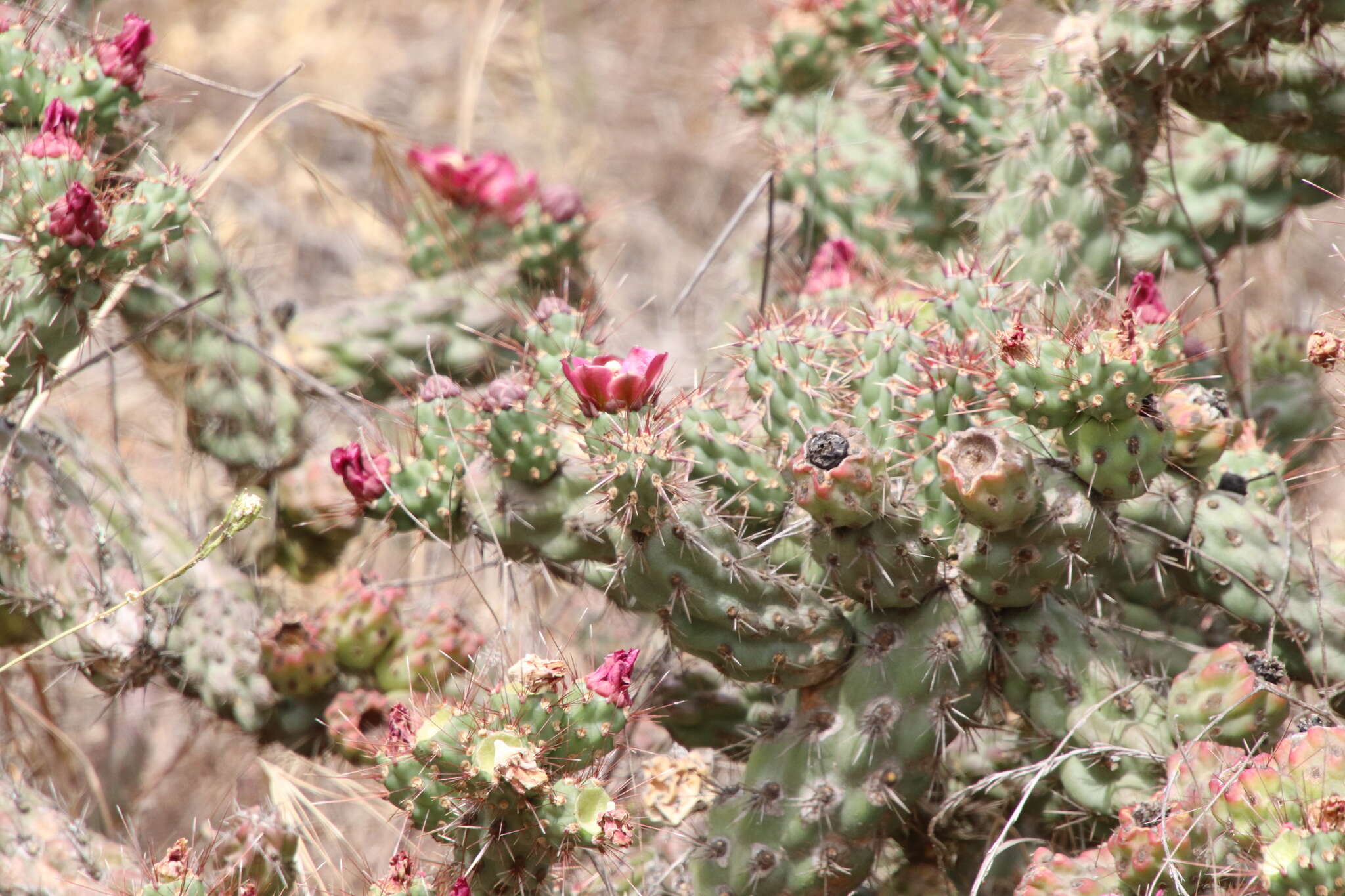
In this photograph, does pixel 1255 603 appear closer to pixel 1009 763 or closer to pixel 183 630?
pixel 1009 763

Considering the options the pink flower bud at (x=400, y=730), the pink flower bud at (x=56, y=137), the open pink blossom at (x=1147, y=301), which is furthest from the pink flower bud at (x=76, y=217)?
the open pink blossom at (x=1147, y=301)

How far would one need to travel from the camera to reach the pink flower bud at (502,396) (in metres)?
1.92

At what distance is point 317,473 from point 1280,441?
6.90 ft

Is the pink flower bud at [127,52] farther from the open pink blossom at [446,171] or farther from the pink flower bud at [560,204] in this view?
the pink flower bud at [560,204]

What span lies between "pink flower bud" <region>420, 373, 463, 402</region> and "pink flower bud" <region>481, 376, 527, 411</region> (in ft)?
0.51

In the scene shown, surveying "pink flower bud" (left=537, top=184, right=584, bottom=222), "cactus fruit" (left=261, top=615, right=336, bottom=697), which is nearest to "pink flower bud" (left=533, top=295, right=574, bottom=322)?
"cactus fruit" (left=261, top=615, right=336, bottom=697)

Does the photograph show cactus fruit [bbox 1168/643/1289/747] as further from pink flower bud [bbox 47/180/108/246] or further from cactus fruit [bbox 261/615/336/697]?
pink flower bud [bbox 47/180/108/246]

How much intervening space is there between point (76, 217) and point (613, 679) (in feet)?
3.80

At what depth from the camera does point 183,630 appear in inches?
95.5

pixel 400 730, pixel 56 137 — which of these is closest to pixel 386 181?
pixel 56 137

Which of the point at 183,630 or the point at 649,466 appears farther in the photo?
the point at 183,630

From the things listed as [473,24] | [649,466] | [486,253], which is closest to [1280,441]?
[649,466]

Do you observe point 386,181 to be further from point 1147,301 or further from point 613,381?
point 1147,301

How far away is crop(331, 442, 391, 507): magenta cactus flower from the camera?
199 cm
